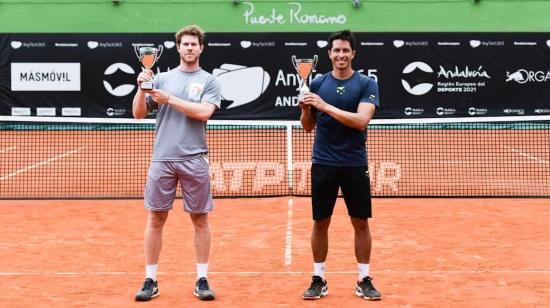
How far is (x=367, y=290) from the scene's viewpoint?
586 cm

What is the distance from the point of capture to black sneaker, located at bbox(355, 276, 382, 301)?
229 inches

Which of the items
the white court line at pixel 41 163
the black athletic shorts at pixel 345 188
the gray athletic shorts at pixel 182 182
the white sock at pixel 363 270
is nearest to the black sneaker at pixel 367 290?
the white sock at pixel 363 270

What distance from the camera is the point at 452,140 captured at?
65.5 feet

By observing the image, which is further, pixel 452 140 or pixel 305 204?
pixel 452 140

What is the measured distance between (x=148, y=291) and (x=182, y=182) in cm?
82

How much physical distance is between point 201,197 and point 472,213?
5086 mm

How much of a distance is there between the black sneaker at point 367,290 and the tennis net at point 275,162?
5727mm

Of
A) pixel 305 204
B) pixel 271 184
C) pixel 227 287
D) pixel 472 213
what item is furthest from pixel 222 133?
pixel 227 287

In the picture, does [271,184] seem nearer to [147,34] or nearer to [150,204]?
[150,204]

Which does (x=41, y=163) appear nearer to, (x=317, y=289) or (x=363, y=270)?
(x=317, y=289)

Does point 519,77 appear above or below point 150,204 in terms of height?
above

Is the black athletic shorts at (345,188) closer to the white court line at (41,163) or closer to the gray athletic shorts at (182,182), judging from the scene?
the gray athletic shorts at (182,182)

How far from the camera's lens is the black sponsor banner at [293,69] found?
76.5 feet

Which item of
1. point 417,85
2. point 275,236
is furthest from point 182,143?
point 417,85
